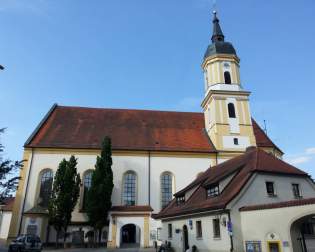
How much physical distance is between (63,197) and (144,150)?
10.1 meters

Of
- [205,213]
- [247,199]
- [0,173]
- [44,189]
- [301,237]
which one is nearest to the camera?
[0,173]

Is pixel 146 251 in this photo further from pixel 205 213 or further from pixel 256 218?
pixel 256 218

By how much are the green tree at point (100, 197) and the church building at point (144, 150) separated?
0.89 meters

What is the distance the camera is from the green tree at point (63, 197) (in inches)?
978

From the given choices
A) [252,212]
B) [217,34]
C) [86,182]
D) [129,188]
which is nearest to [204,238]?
[252,212]

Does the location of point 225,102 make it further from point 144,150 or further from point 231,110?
point 144,150

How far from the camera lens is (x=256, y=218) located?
1524 cm

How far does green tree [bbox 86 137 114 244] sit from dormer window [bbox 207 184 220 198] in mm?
10431

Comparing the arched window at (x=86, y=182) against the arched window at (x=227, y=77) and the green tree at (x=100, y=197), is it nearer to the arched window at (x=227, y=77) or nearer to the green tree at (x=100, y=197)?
the green tree at (x=100, y=197)

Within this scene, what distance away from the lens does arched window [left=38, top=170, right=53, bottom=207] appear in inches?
1113

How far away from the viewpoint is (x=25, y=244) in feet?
66.4

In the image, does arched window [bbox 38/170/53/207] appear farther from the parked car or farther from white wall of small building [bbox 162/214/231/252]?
white wall of small building [bbox 162/214/231/252]

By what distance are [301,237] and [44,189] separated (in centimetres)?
2380

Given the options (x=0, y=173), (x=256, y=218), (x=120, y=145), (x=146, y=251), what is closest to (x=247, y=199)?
(x=256, y=218)
